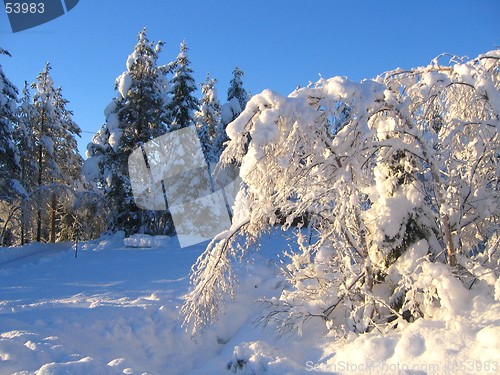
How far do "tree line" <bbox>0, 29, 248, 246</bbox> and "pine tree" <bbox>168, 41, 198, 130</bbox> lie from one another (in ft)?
0.18

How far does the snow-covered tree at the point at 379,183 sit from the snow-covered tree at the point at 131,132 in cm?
1665

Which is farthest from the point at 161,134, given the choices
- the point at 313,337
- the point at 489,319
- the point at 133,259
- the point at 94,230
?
the point at 489,319

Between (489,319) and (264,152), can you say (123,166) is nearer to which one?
(264,152)

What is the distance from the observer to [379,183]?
5.58 meters

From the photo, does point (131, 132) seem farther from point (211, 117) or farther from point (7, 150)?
point (211, 117)

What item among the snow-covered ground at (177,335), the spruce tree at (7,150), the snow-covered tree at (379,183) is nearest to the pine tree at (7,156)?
the spruce tree at (7,150)

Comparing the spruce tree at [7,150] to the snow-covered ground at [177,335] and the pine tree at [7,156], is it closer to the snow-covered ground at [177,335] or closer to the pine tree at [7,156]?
the pine tree at [7,156]

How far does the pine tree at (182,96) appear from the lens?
23000mm

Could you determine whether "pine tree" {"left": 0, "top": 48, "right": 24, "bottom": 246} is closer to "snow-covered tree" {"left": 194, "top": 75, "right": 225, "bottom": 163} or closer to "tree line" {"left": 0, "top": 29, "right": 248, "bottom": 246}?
"tree line" {"left": 0, "top": 29, "right": 248, "bottom": 246}

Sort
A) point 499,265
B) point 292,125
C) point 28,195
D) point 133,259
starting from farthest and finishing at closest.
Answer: point 28,195
point 133,259
point 499,265
point 292,125

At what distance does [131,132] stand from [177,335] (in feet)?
55.2

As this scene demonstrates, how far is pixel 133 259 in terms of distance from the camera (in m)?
13.2

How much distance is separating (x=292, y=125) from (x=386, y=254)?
2190 mm

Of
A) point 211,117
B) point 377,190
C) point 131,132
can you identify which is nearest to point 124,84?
point 131,132
